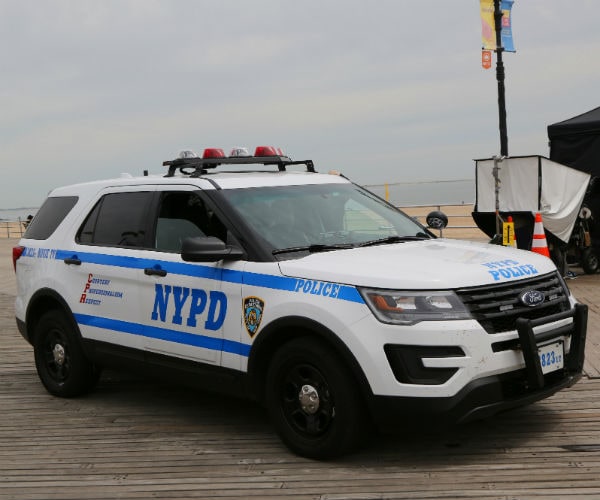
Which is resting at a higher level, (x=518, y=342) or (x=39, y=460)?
(x=518, y=342)

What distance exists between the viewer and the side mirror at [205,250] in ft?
17.2

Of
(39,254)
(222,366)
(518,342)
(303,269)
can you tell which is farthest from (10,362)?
(518,342)

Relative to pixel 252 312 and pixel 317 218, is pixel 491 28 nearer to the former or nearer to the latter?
pixel 317 218

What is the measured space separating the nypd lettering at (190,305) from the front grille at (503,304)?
1535 mm

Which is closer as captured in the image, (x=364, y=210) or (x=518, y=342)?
(x=518, y=342)

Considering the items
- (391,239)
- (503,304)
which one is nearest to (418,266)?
(503,304)

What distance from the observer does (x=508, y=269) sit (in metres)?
5.01

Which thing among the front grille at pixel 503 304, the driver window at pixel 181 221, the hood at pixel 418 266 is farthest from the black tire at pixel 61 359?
the front grille at pixel 503 304

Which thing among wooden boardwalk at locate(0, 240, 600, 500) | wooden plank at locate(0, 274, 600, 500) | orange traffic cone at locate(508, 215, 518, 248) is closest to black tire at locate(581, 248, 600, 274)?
orange traffic cone at locate(508, 215, 518, 248)

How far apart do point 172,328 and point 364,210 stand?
156 cm

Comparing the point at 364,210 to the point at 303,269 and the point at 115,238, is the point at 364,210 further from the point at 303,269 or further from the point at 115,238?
the point at 115,238

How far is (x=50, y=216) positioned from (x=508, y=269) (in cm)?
392

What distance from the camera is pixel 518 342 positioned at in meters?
4.84

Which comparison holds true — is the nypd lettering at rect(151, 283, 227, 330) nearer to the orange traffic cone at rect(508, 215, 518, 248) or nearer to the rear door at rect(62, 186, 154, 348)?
the rear door at rect(62, 186, 154, 348)
